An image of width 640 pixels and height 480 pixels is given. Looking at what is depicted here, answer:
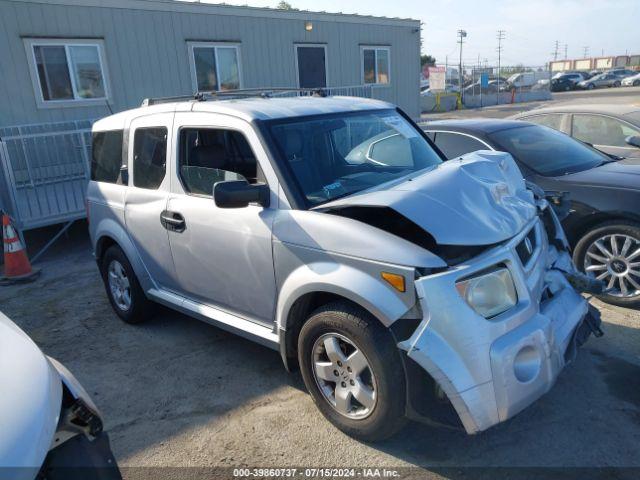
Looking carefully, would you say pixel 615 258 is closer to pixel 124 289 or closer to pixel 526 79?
pixel 124 289

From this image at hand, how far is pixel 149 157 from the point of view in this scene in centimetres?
419

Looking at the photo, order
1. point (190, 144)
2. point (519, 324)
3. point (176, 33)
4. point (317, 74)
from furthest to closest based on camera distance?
point (317, 74) < point (176, 33) < point (190, 144) < point (519, 324)

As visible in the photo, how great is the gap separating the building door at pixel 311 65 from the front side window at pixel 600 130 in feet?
27.8

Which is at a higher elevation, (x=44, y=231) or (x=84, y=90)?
(x=84, y=90)

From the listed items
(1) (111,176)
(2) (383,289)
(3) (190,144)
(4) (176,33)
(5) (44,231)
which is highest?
(4) (176,33)

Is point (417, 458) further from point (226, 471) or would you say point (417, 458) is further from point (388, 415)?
point (226, 471)

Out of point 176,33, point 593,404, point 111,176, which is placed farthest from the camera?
point 176,33

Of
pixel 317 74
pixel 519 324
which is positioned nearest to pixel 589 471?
pixel 519 324

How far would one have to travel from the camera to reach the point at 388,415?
2.71 meters

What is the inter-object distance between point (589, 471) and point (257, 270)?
7.01ft

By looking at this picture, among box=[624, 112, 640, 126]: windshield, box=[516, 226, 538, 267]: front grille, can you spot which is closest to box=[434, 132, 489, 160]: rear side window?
box=[516, 226, 538, 267]: front grille

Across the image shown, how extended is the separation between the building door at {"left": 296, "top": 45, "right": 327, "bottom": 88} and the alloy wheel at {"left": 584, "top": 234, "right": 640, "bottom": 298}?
1035cm

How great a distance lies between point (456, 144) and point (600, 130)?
2224 millimetres

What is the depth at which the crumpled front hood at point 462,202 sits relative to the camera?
2643 mm
